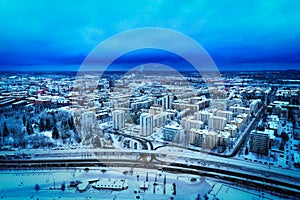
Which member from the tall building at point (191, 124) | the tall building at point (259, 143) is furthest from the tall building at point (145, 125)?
the tall building at point (259, 143)

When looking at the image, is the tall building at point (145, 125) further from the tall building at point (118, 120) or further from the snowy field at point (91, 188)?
the snowy field at point (91, 188)

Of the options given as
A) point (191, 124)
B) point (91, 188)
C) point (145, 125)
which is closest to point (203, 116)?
point (191, 124)

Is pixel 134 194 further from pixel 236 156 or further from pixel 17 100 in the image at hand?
pixel 17 100

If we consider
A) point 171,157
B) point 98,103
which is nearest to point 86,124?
point 98,103

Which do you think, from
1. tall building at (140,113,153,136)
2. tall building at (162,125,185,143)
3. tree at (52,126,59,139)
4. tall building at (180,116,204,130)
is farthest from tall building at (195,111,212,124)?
tree at (52,126,59,139)

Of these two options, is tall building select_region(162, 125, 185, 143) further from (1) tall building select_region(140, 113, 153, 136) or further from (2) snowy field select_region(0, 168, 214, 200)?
(2) snowy field select_region(0, 168, 214, 200)
